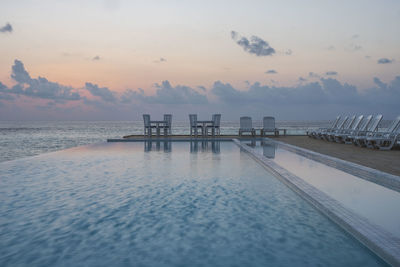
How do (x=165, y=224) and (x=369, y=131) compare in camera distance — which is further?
(x=369, y=131)

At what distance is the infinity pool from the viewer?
2.65 meters

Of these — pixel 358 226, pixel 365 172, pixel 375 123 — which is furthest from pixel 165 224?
pixel 375 123

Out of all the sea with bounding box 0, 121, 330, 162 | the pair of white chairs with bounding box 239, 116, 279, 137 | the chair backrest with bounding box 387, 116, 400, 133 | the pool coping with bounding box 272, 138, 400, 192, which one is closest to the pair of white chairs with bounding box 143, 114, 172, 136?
the pair of white chairs with bounding box 239, 116, 279, 137

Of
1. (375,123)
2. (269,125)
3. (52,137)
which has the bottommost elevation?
(52,137)

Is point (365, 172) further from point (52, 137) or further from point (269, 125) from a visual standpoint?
point (52, 137)

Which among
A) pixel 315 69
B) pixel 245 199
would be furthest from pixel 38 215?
pixel 315 69

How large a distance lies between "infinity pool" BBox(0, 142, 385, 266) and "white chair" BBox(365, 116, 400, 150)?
204 inches

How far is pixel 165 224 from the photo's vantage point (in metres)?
3.46

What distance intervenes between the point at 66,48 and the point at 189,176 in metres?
15.8

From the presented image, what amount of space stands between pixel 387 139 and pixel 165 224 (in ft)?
27.3

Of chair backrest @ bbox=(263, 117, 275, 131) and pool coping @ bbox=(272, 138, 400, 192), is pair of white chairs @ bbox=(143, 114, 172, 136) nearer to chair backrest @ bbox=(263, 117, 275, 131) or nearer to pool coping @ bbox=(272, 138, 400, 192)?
chair backrest @ bbox=(263, 117, 275, 131)

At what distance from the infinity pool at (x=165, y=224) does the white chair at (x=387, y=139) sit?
5.17 metres

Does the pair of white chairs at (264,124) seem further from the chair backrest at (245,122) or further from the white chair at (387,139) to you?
the white chair at (387,139)

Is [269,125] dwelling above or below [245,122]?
below
